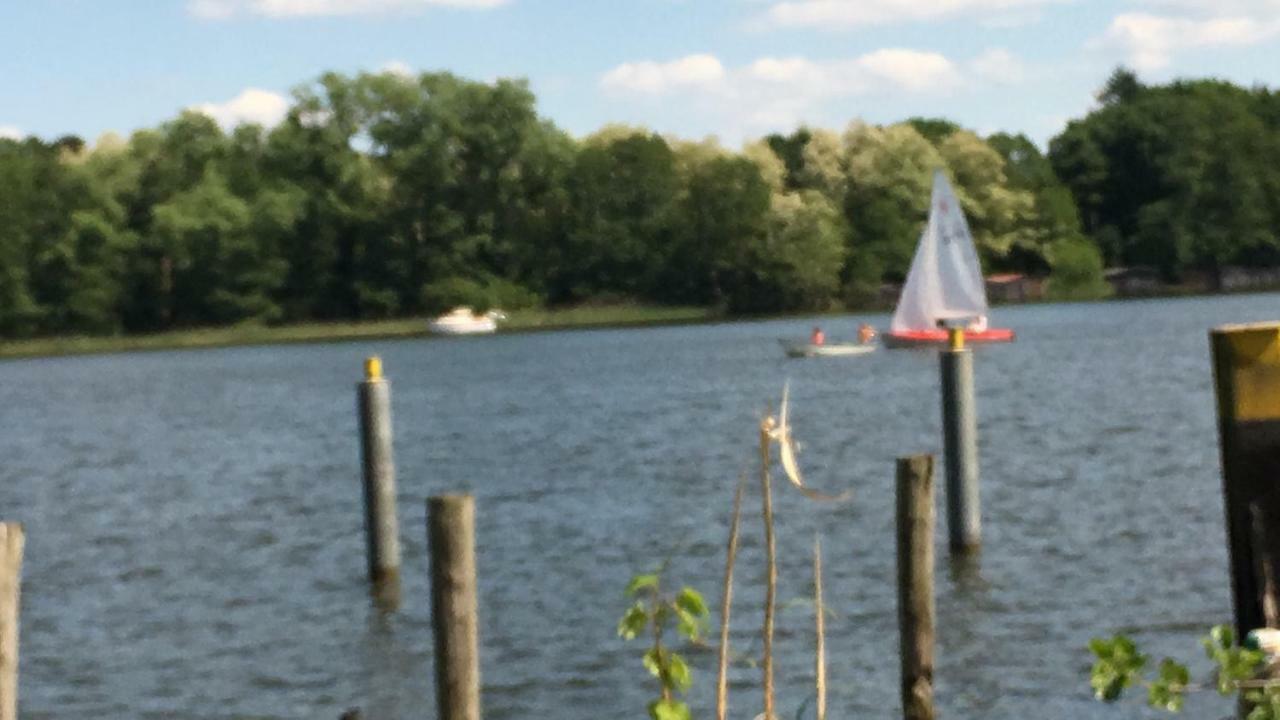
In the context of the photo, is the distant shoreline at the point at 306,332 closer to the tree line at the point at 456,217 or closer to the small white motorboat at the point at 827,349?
the tree line at the point at 456,217

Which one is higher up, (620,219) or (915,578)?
(620,219)

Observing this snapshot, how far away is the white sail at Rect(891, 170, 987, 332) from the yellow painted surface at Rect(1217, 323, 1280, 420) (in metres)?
61.7

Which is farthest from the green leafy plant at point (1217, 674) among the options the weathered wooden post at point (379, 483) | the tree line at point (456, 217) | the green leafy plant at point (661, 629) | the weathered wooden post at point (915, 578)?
the tree line at point (456, 217)

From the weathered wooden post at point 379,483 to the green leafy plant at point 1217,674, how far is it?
40.3 ft

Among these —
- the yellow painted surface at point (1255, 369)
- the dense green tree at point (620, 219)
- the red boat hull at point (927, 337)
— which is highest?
the dense green tree at point (620, 219)

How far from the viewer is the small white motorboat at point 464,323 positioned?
5335 inches

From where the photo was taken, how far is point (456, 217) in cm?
13625

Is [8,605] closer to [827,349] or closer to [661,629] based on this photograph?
[661,629]

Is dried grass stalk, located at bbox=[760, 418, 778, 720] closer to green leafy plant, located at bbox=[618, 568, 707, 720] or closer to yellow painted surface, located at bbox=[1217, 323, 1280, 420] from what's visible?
green leafy plant, located at bbox=[618, 568, 707, 720]

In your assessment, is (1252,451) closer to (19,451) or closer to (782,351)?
(19,451)

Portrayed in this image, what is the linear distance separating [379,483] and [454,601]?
10793mm

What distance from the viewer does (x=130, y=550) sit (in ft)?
102

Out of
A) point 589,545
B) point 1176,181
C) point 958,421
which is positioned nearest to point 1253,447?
point 958,421

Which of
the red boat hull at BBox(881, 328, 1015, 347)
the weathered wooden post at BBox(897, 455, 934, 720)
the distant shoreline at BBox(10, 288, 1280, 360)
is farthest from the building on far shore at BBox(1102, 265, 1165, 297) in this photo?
the weathered wooden post at BBox(897, 455, 934, 720)
